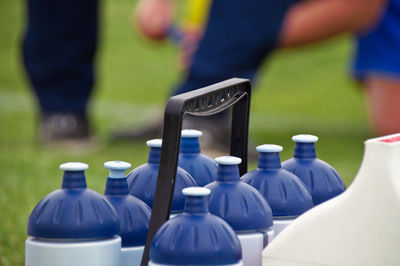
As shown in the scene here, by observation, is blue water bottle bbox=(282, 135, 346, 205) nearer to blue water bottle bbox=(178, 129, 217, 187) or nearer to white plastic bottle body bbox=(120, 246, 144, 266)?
blue water bottle bbox=(178, 129, 217, 187)

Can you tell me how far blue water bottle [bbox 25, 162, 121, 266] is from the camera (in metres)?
1.16

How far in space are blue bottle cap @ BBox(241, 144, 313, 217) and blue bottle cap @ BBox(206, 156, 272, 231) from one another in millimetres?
108

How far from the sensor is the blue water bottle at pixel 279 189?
137cm

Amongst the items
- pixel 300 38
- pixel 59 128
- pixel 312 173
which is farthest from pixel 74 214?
pixel 59 128

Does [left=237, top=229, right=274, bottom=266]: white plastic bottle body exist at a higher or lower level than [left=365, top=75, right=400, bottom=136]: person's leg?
lower

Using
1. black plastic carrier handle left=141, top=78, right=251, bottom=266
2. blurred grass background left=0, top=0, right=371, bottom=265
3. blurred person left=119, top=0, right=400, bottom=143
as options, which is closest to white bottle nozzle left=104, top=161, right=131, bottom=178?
black plastic carrier handle left=141, top=78, right=251, bottom=266

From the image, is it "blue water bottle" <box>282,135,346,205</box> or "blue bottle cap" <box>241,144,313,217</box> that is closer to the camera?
"blue bottle cap" <box>241,144,313,217</box>

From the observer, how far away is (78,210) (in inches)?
46.3

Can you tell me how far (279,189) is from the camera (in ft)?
4.50

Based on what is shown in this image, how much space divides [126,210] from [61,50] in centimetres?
283

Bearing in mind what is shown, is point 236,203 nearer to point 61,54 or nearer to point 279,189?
point 279,189

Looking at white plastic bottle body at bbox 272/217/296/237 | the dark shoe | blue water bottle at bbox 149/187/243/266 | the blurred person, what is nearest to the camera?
blue water bottle at bbox 149/187/243/266

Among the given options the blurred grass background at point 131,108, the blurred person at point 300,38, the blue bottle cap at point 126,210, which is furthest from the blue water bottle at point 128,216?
the blurred person at point 300,38

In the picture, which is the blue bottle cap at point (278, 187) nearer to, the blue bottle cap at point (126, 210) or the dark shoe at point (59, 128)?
the blue bottle cap at point (126, 210)
